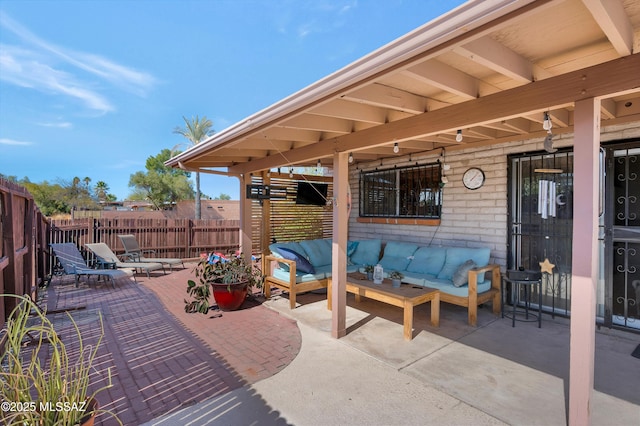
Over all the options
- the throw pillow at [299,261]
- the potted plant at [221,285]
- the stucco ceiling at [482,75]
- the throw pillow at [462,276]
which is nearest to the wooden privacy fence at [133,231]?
the throw pillow at [299,261]

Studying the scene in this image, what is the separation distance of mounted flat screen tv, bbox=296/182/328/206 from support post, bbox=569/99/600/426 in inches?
206

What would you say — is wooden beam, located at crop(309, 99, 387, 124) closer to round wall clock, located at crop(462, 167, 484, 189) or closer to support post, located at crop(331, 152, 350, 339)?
support post, located at crop(331, 152, 350, 339)

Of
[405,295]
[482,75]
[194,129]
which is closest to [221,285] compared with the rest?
[405,295]

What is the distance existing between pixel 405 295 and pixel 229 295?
2433mm

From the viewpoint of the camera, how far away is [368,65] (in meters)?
1.70

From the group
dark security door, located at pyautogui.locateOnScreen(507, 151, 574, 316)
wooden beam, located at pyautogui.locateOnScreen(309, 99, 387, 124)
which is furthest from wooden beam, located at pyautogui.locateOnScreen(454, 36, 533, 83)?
dark security door, located at pyautogui.locateOnScreen(507, 151, 574, 316)

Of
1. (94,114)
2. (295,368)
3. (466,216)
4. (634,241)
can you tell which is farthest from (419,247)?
(94,114)

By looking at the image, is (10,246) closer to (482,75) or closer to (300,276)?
(300,276)

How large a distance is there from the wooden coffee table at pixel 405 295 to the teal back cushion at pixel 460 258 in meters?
0.77

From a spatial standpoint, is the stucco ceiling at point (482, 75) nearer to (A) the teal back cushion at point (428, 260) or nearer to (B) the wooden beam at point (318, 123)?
(B) the wooden beam at point (318, 123)

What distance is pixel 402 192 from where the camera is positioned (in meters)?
6.05

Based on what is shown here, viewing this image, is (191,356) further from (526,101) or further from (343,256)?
(526,101)

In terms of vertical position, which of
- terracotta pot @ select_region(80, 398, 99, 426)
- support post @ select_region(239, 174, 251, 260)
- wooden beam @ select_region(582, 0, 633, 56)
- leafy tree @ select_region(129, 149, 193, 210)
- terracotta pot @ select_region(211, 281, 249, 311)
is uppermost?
leafy tree @ select_region(129, 149, 193, 210)

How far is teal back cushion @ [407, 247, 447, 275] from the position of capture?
4852mm
